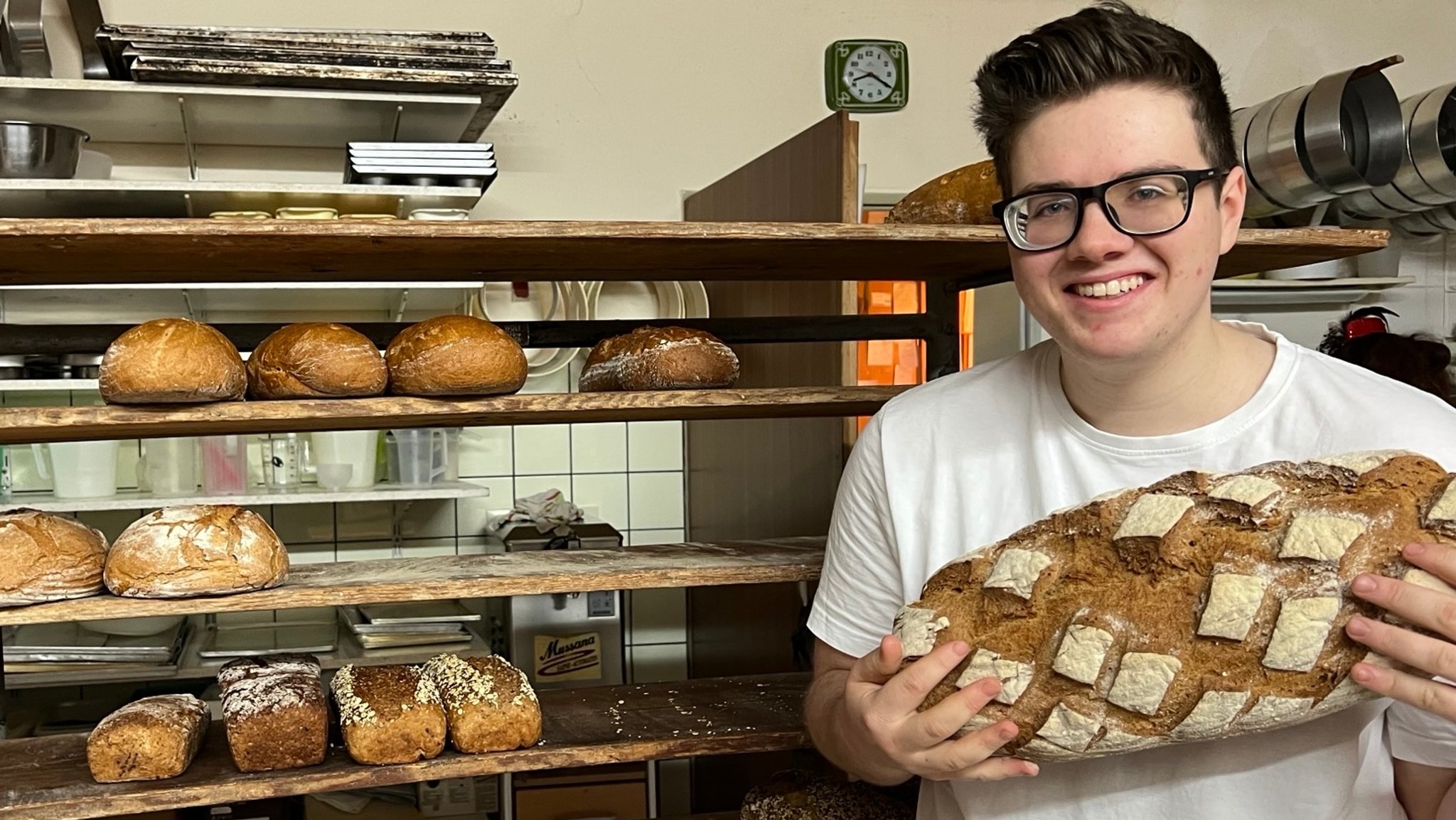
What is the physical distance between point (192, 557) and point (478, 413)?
44 cm

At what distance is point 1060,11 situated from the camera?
396 centimetres

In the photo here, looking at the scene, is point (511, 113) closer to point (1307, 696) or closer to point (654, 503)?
point (654, 503)

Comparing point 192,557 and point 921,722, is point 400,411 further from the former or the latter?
point 921,722

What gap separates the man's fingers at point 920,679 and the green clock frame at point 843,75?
2.75 meters

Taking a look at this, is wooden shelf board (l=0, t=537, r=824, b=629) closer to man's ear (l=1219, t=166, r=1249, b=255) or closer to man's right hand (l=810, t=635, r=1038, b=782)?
man's right hand (l=810, t=635, r=1038, b=782)

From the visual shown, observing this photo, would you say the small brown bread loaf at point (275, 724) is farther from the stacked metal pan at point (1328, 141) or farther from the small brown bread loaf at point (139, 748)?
the stacked metal pan at point (1328, 141)

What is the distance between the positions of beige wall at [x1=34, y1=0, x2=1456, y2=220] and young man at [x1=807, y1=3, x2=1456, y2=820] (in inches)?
96.4

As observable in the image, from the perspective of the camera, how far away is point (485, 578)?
1.79 meters

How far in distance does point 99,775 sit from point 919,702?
1.18m

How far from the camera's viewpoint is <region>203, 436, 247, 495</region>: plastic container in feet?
10.2

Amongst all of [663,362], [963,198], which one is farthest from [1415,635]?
[663,362]

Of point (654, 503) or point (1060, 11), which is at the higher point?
point (1060, 11)

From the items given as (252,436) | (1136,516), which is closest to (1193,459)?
(1136,516)

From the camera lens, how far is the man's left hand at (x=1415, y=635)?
1.04m
